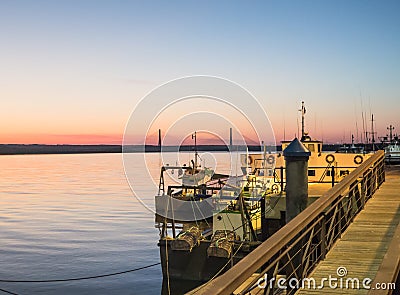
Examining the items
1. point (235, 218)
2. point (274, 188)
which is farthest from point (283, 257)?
point (274, 188)

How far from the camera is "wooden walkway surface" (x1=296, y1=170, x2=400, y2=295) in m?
6.54

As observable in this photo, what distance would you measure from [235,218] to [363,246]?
14.9 meters

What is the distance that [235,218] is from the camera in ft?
73.9

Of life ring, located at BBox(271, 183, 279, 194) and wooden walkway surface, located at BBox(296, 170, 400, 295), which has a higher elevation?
wooden walkway surface, located at BBox(296, 170, 400, 295)

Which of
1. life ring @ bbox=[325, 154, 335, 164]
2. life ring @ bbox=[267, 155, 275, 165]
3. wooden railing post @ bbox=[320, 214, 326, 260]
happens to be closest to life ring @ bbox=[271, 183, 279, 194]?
life ring @ bbox=[267, 155, 275, 165]

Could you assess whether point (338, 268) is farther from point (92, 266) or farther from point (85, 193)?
point (85, 193)

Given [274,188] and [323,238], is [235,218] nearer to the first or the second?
[274,188]

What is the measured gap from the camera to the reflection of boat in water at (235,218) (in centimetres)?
1905

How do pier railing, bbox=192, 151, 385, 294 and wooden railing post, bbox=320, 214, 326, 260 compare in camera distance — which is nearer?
pier railing, bbox=192, 151, 385, 294

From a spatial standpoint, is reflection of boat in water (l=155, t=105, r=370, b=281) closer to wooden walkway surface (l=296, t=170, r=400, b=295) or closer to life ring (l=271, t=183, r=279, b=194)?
life ring (l=271, t=183, r=279, b=194)

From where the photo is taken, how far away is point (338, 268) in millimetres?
6832

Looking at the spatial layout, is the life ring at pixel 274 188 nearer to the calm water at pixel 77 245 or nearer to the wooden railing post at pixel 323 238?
the calm water at pixel 77 245

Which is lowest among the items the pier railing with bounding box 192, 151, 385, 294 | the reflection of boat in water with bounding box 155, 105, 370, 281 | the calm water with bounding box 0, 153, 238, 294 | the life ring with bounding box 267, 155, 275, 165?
the calm water with bounding box 0, 153, 238, 294

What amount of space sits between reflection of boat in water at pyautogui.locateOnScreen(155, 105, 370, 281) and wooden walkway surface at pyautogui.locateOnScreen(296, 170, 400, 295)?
19.4 ft
